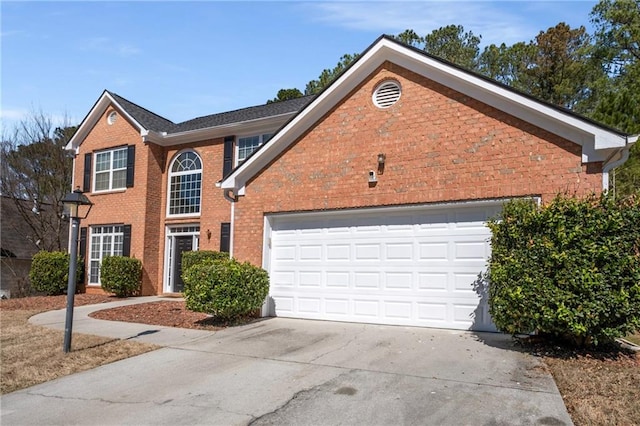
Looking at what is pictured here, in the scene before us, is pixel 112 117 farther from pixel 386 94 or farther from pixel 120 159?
pixel 386 94

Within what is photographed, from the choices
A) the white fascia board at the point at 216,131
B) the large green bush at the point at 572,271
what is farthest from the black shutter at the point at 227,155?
the large green bush at the point at 572,271

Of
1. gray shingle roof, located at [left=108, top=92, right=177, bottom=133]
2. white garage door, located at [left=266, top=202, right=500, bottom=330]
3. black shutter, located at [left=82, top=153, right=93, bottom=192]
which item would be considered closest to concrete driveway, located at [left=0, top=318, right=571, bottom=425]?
white garage door, located at [left=266, top=202, right=500, bottom=330]

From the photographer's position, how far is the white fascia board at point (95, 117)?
18.9 metres

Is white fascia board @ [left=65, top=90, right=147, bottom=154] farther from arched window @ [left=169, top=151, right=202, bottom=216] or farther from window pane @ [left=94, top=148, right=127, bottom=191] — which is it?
arched window @ [left=169, top=151, right=202, bottom=216]

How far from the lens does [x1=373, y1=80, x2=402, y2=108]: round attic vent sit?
9.88 metres

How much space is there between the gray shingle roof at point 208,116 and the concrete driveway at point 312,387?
10.4 metres

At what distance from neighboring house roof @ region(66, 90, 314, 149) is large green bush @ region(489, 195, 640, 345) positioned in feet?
32.3

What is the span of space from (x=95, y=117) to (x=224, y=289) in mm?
13755

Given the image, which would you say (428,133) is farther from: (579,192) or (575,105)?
(575,105)

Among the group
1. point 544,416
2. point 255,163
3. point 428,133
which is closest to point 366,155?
point 428,133

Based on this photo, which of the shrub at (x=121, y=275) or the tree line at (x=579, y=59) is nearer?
the shrub at (x=121, y=275)

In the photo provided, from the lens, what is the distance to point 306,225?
424 inches

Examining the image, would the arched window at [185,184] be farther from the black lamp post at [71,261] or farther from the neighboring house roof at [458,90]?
the black lamp post at [71,261]

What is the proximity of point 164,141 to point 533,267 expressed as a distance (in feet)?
49.8
